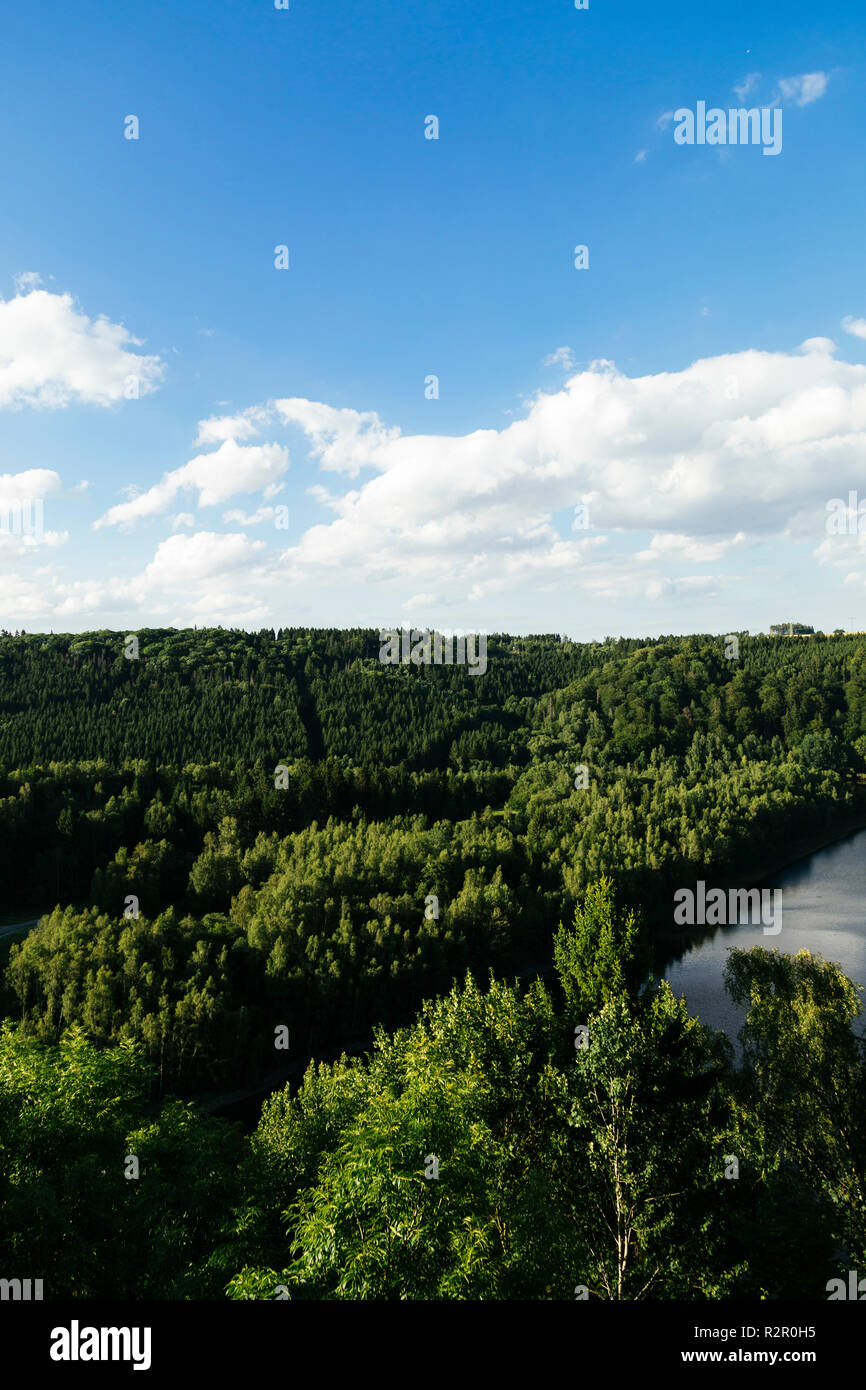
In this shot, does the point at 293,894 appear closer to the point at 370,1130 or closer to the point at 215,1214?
the point at 215,1214

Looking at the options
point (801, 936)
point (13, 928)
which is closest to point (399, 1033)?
point (801, 936)

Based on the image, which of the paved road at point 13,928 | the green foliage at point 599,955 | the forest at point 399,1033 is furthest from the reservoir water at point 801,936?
the paved road at point 13,928

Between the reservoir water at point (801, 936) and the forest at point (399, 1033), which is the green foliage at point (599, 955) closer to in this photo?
the forest at point (399, 1033)

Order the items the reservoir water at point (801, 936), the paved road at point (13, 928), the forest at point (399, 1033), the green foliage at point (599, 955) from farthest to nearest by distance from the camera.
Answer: the paved road at point (13, 928), the reservoir water at point (801, 936), the green foliage at point (599, 955), the forest at point (399, 1033)

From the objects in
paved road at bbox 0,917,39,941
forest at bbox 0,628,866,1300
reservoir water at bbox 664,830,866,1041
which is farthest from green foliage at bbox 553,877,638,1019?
paved road at bbox 0,917,39,941

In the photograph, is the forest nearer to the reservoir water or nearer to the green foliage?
the green foliage
